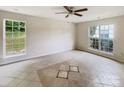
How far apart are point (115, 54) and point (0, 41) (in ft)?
18.3

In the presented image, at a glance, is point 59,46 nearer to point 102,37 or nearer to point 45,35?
point 45,35

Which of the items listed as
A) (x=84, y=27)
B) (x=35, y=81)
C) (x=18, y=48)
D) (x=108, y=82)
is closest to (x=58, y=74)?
(x=35, y=81)

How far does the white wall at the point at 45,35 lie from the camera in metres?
5.26

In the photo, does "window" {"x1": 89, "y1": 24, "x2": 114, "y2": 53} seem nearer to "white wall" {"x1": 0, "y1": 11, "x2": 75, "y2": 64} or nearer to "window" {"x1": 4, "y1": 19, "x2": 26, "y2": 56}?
"white wall" {"x1": 0, "y1": 11, "x2": 75, "y2": 64}

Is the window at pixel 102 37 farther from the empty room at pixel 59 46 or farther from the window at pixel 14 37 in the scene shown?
the window at pixel 14 37

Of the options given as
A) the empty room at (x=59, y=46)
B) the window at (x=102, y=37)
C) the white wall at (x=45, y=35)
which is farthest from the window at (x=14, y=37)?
the window at (x=102, y=37)

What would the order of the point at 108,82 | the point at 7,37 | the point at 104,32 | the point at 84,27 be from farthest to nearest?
the point at 84,27, the point at 104,32, the point at 7,37, the point at 108,82

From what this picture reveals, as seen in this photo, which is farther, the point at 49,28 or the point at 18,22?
the point at 49,28

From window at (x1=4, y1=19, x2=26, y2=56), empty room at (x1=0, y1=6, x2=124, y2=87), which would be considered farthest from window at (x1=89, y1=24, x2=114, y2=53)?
window at (x1=4, y1=19, x2=26, y2=56)

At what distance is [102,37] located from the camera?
6.39 m

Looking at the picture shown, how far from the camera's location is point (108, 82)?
9.52 ft

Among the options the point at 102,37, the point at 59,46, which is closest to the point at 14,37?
the point at 59,46

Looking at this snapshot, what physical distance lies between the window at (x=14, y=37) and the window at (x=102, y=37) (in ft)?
14.8

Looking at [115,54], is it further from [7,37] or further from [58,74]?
[7,37]
